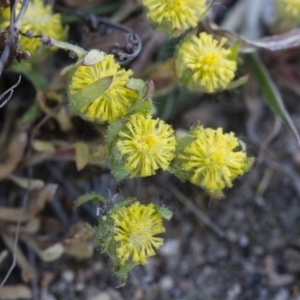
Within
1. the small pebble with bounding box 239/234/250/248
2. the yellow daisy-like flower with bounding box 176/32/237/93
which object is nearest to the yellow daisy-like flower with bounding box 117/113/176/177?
the yellow daisy-like flower with bounding box 176/32/237/93

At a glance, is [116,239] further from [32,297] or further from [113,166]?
[32,297]

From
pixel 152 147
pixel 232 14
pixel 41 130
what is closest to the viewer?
pixel 152 147

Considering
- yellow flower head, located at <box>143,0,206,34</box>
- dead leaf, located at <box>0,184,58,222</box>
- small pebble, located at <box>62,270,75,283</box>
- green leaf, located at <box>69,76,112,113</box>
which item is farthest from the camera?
small pebble, located at <box>62,270,75,283</box>

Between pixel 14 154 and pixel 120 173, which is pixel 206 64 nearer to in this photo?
pixel 120 173

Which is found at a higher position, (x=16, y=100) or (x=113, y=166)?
(x=113, y=166)

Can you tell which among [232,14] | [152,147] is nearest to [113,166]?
[152,147]

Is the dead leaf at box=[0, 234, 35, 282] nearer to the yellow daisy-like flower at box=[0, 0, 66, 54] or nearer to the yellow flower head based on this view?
the yellow daisy-like flower at box=[0, 0, 66, 54]

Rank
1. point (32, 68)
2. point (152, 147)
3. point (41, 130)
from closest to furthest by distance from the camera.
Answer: point (152, 147), point (32, 68), point (41, 130)
